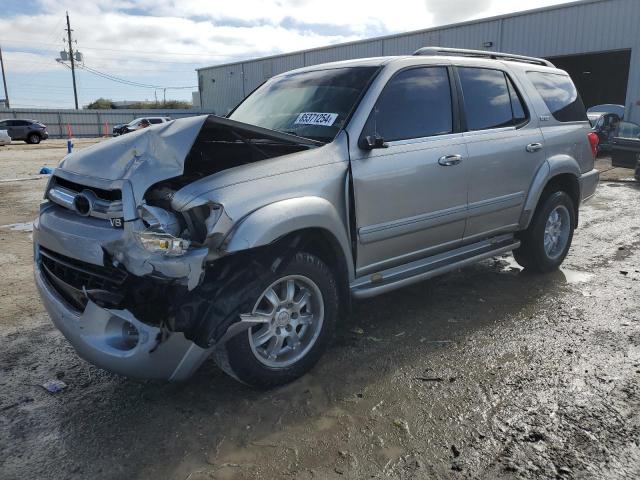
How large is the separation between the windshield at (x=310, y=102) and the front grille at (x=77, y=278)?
1600mm

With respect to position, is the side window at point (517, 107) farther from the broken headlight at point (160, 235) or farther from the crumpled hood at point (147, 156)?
the broken headlight at point (160, 235)

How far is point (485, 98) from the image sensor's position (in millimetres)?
4422

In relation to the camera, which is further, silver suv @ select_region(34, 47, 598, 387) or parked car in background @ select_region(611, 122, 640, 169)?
parked car in background @ select_region(611, 122, 640, 169)

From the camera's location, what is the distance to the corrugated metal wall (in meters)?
44.7

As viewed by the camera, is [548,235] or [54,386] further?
[548,235]

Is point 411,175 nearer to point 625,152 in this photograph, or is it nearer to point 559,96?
point 559,96

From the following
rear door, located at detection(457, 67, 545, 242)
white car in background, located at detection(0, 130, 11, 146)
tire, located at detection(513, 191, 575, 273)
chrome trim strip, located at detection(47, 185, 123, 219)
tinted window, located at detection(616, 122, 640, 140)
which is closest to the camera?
chrome trim strip, located at detection(47, 185, 123, 219)

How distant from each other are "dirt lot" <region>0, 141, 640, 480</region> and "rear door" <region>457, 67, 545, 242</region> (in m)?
0.79

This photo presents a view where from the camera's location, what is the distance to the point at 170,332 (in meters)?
2.57

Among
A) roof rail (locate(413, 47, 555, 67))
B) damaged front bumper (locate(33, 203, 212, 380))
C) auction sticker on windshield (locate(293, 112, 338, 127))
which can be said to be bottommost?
damaged front bumper (locate(33, 203, 212, 380))

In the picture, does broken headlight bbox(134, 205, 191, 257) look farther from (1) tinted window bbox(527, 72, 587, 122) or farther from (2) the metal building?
(2) the metal building

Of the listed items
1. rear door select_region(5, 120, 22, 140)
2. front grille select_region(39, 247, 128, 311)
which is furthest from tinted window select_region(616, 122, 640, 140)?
rear door select_region(5, 120, 22, 140)

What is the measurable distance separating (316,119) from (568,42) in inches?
935

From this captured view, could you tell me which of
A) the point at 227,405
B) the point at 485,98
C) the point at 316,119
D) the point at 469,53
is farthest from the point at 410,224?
the point at 469,53
